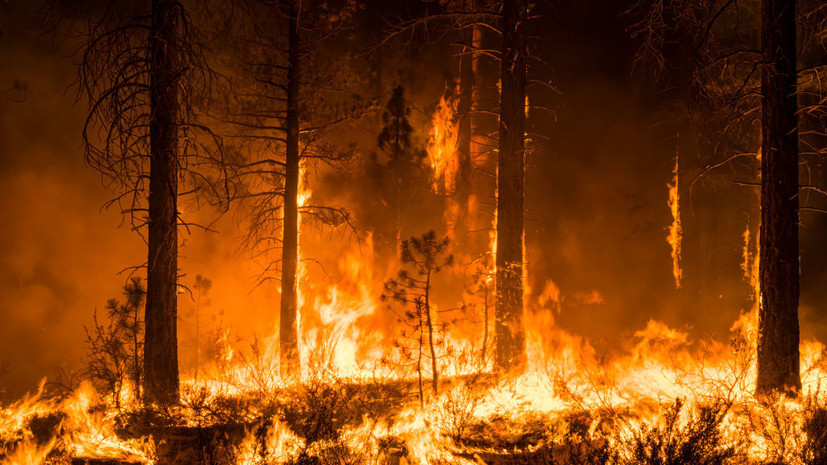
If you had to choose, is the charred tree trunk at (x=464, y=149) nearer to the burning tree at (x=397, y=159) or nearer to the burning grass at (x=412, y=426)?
the burning tree at (x=397, y=159)

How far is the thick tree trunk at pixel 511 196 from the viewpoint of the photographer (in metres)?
9.44

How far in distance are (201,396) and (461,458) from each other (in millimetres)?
3261

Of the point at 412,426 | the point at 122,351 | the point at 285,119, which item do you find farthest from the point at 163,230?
the point at 412,426

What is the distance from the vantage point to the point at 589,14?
12641mm

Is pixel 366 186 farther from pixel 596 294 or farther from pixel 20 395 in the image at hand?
pixel 20 395

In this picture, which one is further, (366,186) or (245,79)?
(366,186)

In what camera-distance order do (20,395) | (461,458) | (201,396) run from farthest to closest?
1. (20,395)
2. (201,396)
3. (461,458)

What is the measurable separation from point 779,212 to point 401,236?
7.21 metres

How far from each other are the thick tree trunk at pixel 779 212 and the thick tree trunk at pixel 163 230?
7844 millimetres

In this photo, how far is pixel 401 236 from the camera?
512 inches

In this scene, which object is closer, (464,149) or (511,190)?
(511,190)

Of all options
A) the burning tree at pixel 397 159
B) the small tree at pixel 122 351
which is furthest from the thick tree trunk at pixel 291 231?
the burning tree at pixel 397 159

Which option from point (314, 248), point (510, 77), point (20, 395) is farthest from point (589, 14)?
point (20, 395)

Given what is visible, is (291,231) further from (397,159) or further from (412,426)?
(412,426)
